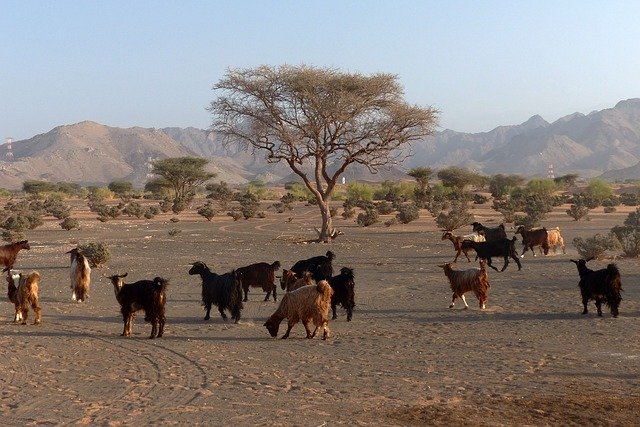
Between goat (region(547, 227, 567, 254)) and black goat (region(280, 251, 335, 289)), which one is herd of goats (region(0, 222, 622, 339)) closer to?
black goat (region(280, 251, 335, 289))

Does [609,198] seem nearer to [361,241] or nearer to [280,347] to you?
[361,241]

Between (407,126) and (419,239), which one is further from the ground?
(407,126)

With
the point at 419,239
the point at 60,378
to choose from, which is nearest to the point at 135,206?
the point at 419,239

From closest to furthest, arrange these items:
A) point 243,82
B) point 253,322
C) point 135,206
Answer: point 253,322 < point 243,82 < point 135,206

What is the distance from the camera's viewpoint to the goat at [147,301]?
12.2 meters

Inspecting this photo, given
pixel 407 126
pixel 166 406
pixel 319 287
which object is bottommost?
pixel 166 406

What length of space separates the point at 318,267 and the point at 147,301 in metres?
3.95

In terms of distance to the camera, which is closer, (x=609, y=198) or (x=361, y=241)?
(x=361, y=241)

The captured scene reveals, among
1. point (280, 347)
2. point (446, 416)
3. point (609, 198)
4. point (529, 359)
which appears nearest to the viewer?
point (446, 416)

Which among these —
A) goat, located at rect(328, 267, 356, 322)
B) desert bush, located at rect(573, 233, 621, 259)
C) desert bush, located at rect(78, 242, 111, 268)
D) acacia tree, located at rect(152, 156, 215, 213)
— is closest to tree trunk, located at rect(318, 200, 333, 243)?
desert bush, located at rect(573, 233, 621, 259)

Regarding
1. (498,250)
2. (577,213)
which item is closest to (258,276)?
(498,250)

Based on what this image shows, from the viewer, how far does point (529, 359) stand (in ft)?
34.8

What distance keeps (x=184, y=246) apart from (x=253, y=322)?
681 inches

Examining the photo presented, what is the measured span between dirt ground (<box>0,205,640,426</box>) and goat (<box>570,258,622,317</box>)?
284 millimetres
